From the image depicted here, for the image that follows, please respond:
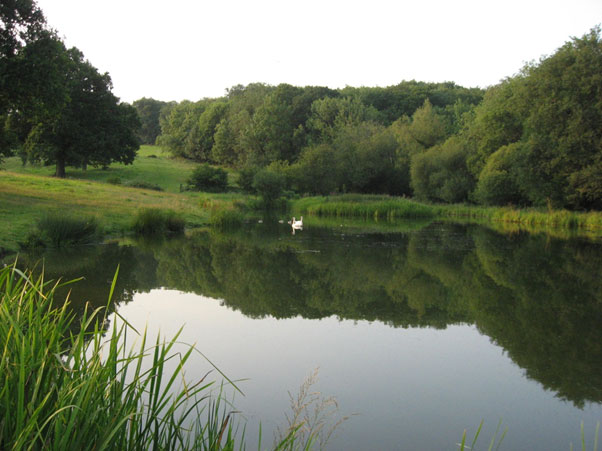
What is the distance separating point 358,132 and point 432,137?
684 cm

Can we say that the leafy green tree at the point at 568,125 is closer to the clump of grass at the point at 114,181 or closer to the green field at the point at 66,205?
the green field at the point at 66,205

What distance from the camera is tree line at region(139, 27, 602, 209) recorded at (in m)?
24.6

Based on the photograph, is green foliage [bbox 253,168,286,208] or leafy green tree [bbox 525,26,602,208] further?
green foliage [bbox 253,168,286,208]

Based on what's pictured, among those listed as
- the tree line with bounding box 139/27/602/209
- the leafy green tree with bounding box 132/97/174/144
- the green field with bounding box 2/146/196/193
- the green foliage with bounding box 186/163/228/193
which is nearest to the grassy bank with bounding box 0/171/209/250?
the green field with bounding box 2/146/196/193

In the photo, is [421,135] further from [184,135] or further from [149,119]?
[149,119]

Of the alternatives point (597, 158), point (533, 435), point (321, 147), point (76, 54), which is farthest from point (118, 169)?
point (533, 435)

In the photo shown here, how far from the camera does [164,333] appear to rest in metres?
6.01

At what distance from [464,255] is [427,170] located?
24.1m

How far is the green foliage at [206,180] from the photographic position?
40062mm

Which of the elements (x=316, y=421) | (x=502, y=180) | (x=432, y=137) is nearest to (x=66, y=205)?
(x=316, y=421)

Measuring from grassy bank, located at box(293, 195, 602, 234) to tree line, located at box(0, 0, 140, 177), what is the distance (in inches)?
577

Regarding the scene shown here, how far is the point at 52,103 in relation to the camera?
18.6m

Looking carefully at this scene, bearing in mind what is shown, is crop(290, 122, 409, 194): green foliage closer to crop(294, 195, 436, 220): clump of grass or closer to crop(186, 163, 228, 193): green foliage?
crop(186, 163, 228, 193): green foliage

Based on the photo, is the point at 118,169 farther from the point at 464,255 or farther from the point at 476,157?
the point at 464,255
